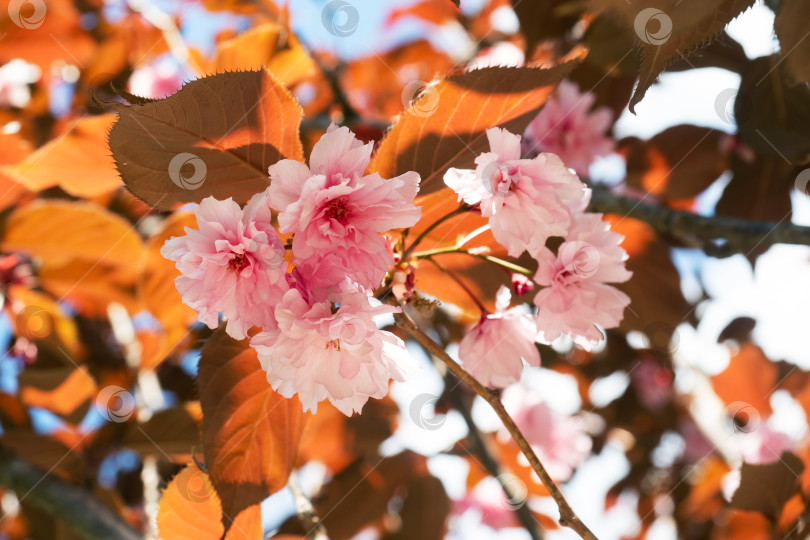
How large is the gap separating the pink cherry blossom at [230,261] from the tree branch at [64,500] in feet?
3.23

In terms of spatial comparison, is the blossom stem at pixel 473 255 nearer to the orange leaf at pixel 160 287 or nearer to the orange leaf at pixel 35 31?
the orange leaf at pixel 160 287

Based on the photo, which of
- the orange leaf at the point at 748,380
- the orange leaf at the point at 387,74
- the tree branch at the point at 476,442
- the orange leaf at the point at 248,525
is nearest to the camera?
the orange leaf at the point at 248,525

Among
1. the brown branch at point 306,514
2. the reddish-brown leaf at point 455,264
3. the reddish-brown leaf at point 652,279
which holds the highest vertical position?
the reddish-brown leaf at point 455,264

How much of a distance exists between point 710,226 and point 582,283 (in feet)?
2.13

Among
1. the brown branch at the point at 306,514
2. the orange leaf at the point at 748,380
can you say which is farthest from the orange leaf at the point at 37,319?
the orange leaf at the point at 748,380

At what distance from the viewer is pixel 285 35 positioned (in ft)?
6.16

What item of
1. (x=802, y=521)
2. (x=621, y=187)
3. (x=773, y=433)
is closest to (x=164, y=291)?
(x=621, y=187)

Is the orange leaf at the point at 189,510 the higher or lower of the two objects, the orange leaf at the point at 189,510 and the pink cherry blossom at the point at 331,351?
the lower

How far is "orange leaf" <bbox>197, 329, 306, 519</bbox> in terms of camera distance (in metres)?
0.94

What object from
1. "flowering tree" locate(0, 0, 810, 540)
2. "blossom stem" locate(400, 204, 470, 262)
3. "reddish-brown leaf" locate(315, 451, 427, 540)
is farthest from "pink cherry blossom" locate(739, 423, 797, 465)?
"blossom stem" locate(400, 204, 470, 262)

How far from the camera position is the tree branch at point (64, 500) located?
148cm

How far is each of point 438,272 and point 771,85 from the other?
1.02m

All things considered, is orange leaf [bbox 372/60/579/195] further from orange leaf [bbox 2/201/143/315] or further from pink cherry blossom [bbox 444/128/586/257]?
orange leaf [bbox 2/201/143/315]

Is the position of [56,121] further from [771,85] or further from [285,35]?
[771,85]
